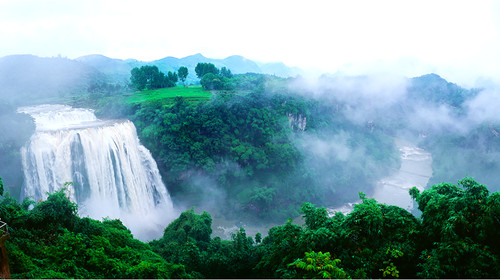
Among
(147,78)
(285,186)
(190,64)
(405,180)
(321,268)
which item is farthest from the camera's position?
(190,64)

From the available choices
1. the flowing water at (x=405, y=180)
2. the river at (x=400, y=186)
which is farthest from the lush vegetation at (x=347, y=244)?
the flowing water at (x=405, y=180)

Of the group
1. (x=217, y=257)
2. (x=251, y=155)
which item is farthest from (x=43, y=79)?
(x=217, y=257)

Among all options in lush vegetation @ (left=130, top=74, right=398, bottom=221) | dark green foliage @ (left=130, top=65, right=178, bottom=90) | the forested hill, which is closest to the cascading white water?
lush vegetation @ (left=130, top=74, right=398, bottom=221)

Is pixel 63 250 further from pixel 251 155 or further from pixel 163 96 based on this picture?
pixel 163 96

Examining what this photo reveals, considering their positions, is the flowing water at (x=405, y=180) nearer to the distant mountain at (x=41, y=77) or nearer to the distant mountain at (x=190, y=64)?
the distant mountain at (x=41, y=77)

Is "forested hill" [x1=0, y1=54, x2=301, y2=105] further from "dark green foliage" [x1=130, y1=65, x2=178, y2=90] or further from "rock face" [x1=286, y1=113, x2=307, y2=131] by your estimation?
"rock face" [x1=286, y1=113, x2=307, y2=131]

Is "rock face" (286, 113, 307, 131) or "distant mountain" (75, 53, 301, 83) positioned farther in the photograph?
"distant mountain" (75, 53, 301, 83)
